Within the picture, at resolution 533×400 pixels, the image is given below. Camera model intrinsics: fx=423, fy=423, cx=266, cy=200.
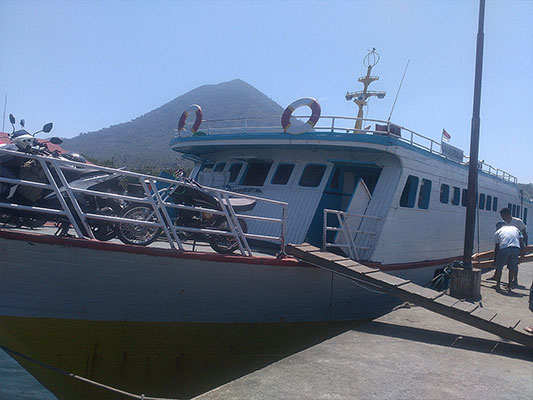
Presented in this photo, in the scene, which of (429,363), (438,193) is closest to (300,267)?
(429,363)

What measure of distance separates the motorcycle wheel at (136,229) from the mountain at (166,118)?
88460 mm

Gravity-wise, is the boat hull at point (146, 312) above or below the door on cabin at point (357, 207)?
below

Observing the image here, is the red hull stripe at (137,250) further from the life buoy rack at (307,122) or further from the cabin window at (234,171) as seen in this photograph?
the cabin window at (234,171)

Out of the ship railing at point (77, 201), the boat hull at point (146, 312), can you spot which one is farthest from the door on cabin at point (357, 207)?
the ship railing at point (77, 201)

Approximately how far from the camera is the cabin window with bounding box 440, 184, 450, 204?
10411mm

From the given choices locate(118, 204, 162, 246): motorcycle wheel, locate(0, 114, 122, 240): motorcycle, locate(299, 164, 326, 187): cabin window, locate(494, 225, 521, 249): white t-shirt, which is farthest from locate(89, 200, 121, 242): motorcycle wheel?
locate(494, 225, 521, 249): white t-shirt

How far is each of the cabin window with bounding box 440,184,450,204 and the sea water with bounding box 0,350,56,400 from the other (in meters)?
9.41

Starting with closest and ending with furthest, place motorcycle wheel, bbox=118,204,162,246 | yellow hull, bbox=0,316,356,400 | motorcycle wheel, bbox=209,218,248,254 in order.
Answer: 1. yellow hull, bbox=0,316,356,400
2. motorcycle wheel, bbox=118,204,162,246
3. motorcycle wheel, bbox=209,218,248,254

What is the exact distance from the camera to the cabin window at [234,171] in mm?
9906

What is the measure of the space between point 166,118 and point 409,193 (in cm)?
14330

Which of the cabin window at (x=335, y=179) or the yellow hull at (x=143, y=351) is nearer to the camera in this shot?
the yellow hull at (x=143, y=351)

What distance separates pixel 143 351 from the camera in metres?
5.40

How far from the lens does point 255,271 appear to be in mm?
5891

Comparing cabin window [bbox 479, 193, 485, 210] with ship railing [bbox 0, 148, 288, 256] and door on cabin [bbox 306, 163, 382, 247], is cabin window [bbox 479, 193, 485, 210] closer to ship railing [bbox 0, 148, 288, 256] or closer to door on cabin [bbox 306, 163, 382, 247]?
door on cabin [bbox 306, 163, 382, 247]
